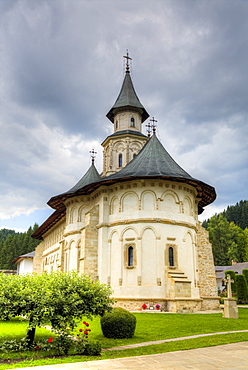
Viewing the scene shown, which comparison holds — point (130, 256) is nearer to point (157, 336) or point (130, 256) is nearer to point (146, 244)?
point (146, 244)

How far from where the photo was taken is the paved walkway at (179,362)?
6734 millimetres

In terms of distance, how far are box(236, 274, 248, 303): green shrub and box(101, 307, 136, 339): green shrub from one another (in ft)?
85.6

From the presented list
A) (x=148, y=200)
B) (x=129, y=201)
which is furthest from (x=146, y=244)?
(x=129, y=201)

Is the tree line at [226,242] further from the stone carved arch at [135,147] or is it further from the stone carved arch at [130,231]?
the stone carved arch at [130,231]

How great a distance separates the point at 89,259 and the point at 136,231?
4.28m

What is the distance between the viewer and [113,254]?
22531mm

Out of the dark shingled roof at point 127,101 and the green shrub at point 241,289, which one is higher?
the dark shingled roof at point 127,101

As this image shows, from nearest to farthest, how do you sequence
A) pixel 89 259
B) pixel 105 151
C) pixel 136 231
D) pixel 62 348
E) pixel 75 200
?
pixel 62 348, pixel 136 231, pixel 89 259, pixel 75 200, pixel 105 151

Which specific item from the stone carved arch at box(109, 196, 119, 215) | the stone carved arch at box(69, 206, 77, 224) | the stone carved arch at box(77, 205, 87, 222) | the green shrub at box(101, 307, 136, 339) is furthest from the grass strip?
the stone carved arch at box(69, 206, 77, 224)

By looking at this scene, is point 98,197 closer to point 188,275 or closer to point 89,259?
point 89,259

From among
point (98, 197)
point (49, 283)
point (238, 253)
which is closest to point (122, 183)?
point (98, 197)

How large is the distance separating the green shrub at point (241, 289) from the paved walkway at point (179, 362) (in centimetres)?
2727

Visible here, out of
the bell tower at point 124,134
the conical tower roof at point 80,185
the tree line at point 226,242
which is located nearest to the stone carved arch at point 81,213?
the conical tower roof at point 80,185

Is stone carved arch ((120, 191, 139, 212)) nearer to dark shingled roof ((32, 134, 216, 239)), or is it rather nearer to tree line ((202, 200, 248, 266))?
dark shingled roof ((32, 134, 216, 239))
